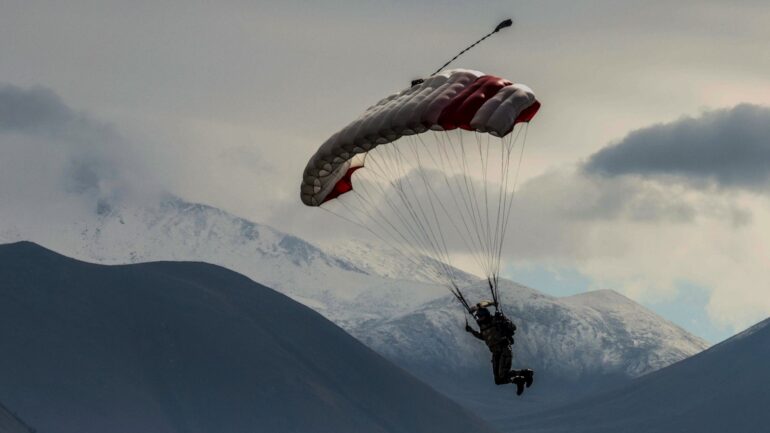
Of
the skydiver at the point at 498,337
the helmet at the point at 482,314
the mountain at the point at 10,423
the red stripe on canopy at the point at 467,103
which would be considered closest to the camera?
the red stripe on canopy at the point at 467,103

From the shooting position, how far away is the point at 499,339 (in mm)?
57500

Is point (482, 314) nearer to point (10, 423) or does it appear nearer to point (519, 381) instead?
point (519, 381)

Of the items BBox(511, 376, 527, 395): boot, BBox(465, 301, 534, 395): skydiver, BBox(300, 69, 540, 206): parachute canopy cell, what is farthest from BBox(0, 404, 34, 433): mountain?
BBox(465, 301, 534, 395): skydiver

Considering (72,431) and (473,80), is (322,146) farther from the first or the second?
(72,431)

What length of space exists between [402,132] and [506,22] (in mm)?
5753

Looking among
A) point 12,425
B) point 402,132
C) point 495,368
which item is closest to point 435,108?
point 402,132

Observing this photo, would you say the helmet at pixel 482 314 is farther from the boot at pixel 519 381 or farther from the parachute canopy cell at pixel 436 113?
the parachute canopy cell at pixel 436 113

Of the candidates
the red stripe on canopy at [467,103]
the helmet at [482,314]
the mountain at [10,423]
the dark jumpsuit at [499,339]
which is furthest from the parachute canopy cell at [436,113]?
the mountain at [10,423]

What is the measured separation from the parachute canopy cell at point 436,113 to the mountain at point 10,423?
4544 inches

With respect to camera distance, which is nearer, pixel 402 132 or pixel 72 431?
pixel 402 132

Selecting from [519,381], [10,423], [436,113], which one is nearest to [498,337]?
[519,381]

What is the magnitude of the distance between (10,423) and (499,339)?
12921 centimetres

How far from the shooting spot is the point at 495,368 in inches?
2299

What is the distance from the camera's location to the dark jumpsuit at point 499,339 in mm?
57406
